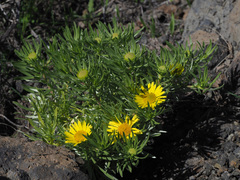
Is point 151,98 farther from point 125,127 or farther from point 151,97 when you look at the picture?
point 125,127

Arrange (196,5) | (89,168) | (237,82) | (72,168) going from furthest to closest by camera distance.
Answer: (196,5), (237,82), (89,168), (72,168)

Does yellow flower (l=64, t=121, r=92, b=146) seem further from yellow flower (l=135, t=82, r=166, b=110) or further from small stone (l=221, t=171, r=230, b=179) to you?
small stone (l=221, t=171, r=230, b=179)

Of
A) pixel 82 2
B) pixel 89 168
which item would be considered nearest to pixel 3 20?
pixel 82 2

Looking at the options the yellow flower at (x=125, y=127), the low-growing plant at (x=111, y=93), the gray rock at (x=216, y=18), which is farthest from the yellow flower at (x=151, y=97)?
the gray rock at (x=216, y=18)

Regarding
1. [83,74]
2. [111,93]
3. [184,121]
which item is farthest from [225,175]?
[83,74]

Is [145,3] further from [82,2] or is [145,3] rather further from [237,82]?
[237,82]

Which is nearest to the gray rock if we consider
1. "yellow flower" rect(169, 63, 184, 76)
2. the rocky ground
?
the rocky ground
